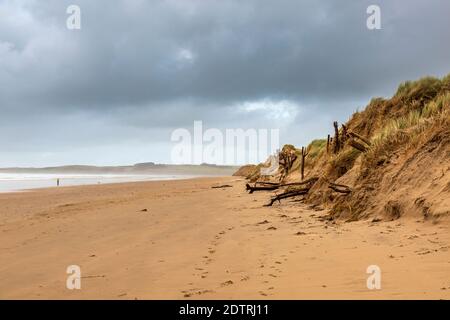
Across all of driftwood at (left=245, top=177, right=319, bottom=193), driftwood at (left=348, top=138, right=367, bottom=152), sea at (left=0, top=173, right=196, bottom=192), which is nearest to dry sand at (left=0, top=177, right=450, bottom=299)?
driftwood at (left=348, top=138, right=367, bottom=152)

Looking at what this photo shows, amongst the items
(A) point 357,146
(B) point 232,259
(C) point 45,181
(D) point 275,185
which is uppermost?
(A) point 357,146

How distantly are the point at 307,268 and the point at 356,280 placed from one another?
761 millimetres

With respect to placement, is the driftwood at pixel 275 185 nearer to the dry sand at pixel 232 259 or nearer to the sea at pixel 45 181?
the dry sand at pixel 232 259

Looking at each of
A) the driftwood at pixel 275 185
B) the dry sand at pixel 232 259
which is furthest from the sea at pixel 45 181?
the dry sand at pixel 232 259

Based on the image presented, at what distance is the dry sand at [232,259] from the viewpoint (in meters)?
4.43

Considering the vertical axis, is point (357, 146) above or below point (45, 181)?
above

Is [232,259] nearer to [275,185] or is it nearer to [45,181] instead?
[275,185]

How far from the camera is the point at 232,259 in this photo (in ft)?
19.8

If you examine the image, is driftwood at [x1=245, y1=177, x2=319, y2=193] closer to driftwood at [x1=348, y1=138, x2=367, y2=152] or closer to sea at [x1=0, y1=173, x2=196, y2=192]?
driftwood at [x1=348, y1=138, x2=367, y2=152]

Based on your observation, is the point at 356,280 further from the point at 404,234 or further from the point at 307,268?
the point at 404,234

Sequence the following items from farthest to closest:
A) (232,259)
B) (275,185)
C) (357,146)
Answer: (275,185) → (357,146) → (232,259)

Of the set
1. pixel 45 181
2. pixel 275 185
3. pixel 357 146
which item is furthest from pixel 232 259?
pixel 45 181

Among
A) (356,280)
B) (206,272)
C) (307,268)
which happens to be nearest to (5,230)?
(206,272)
